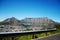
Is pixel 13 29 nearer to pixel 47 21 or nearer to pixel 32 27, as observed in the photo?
pixel 32 27

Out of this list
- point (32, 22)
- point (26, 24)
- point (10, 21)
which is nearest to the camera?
point (10, 21)

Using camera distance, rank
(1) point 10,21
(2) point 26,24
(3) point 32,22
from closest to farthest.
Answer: (1) point 10,21, (2) point 26,24, (3) point 32,22

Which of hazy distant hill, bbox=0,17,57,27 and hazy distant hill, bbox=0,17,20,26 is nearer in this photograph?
hazy distant hill, bbox=0,17,20,26

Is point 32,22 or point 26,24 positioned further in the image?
point 32,22

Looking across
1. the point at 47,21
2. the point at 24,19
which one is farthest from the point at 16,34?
the point at 47,21

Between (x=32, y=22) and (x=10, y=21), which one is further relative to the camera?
(x=32, y=22)

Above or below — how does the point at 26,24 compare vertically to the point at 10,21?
below

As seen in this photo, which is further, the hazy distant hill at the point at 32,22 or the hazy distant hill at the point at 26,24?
the hazy distant hill at the point at 32,22

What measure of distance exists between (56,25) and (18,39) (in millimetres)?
2353

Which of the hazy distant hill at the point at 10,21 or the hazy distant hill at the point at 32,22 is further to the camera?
the hazy distant hill at the point at 32,22

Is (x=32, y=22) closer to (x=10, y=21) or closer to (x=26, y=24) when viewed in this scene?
(x=26, y=24)

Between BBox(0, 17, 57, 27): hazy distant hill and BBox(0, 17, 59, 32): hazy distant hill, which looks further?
BBox(0, 17, 57, 27): hazy distant hill

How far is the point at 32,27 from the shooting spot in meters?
5.64

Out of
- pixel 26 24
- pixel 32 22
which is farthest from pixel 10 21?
pixel 32 22
